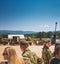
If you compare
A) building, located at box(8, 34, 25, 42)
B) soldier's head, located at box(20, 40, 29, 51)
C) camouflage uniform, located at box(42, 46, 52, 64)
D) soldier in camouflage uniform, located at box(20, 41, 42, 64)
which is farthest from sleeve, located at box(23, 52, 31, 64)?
camouflage uniform, located at box(42, 46, 52, 64)

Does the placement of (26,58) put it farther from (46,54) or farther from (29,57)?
(46,54)

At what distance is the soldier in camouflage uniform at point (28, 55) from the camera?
310cm

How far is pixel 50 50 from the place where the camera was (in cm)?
349

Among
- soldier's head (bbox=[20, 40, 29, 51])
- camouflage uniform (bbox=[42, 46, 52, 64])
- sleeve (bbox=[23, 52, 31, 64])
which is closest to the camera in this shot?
sleeve (bbox=[23, 52, 31, 64])

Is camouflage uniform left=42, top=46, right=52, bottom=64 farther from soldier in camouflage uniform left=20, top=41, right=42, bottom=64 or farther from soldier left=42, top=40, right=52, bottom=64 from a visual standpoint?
soldier in camouflage uniform left=20, top=41, right=42, bottom=64

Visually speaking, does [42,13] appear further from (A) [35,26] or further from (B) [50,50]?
(B) [50,50]

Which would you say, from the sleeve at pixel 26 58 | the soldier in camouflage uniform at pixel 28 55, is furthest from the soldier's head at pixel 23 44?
the sleeve at pixel 26 58

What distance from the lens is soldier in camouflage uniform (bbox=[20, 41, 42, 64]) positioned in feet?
10.2

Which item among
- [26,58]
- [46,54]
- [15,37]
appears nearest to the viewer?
[26,58]

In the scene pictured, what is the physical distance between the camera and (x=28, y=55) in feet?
10.2

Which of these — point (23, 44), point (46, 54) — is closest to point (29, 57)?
point (23, 44)

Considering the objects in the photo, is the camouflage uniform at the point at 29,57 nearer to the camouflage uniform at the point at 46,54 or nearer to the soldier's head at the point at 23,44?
the soldier's head at the point at 23,44

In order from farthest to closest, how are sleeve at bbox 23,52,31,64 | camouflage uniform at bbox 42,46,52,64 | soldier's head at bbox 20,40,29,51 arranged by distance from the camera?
camouflage uniform at bbox 42,46,52,64, soldier's head at bbox 20,40,29,51, sleeve at bbox 23,52,31,64

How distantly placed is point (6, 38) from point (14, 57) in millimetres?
414
